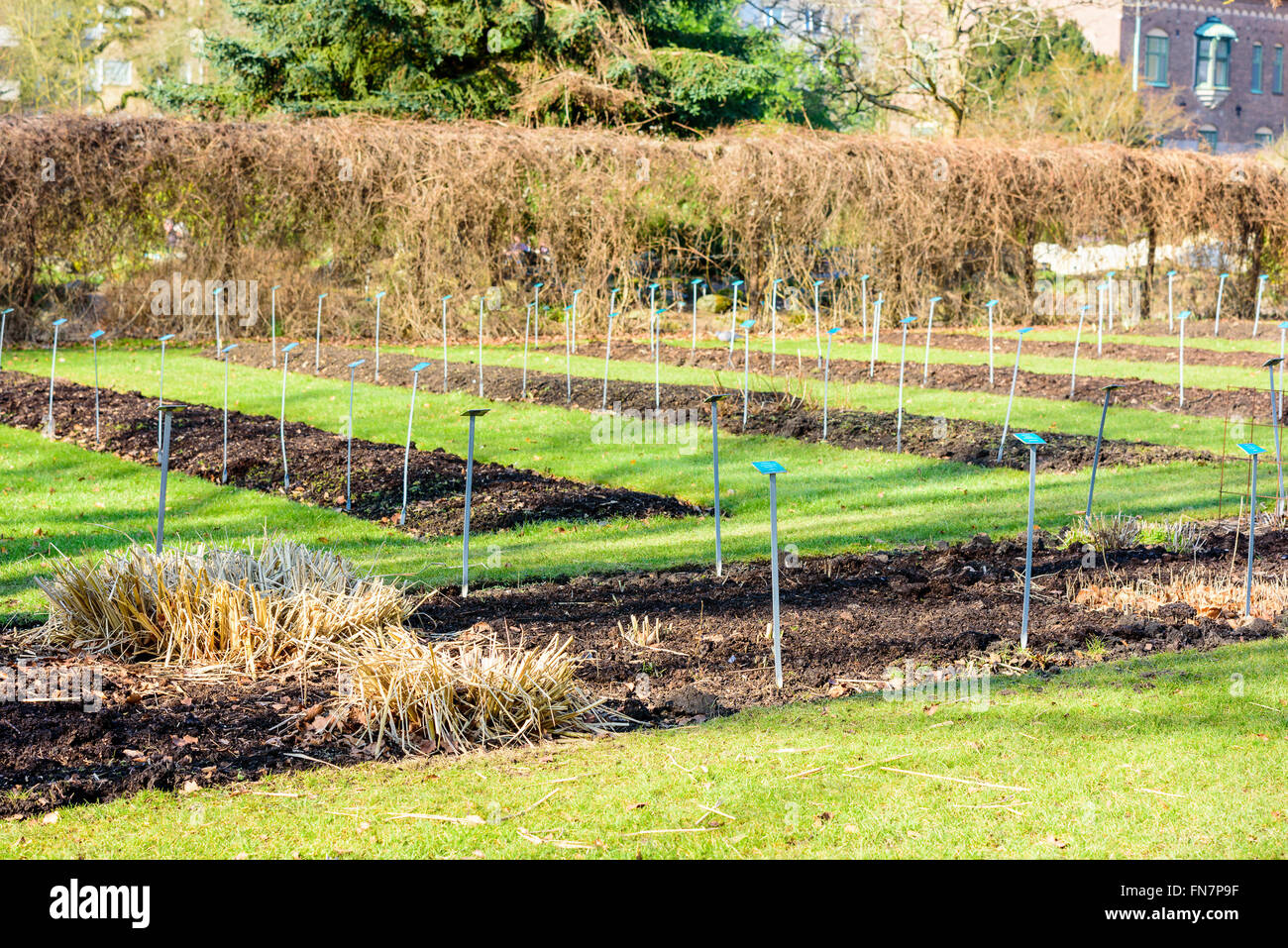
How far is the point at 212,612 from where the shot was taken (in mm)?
4902

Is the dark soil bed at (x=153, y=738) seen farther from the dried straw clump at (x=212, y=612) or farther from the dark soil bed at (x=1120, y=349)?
the dark soil bed at (x=1120, y=349)

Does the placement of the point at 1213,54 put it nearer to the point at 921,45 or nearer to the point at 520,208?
the point at 921,45

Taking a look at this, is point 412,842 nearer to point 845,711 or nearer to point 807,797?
point 807,797

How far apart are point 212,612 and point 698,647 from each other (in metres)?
1.97

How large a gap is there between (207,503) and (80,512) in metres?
0.77

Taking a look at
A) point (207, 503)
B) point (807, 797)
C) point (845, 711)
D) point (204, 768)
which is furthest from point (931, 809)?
point (207, 503)

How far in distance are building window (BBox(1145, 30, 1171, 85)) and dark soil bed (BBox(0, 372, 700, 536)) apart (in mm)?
44063

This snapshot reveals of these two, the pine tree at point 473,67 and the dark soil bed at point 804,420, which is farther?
the pine tree at point 473,67

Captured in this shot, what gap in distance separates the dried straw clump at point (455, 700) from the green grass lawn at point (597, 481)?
1849mm

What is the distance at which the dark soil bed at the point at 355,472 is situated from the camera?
791 cm

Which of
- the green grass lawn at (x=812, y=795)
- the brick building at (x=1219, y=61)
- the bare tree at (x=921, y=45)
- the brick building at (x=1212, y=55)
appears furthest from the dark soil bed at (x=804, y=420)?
the brick building at (x=1219, y=61)

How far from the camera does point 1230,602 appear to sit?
5.78 meters

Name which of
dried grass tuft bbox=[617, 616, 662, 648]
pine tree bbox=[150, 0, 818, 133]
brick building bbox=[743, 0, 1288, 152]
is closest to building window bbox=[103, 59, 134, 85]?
brick building bbox=[743, 0, 1288, 152]

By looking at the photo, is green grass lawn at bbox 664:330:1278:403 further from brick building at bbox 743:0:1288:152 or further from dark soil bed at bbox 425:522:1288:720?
brick building at bbox 743:0:1288:152
